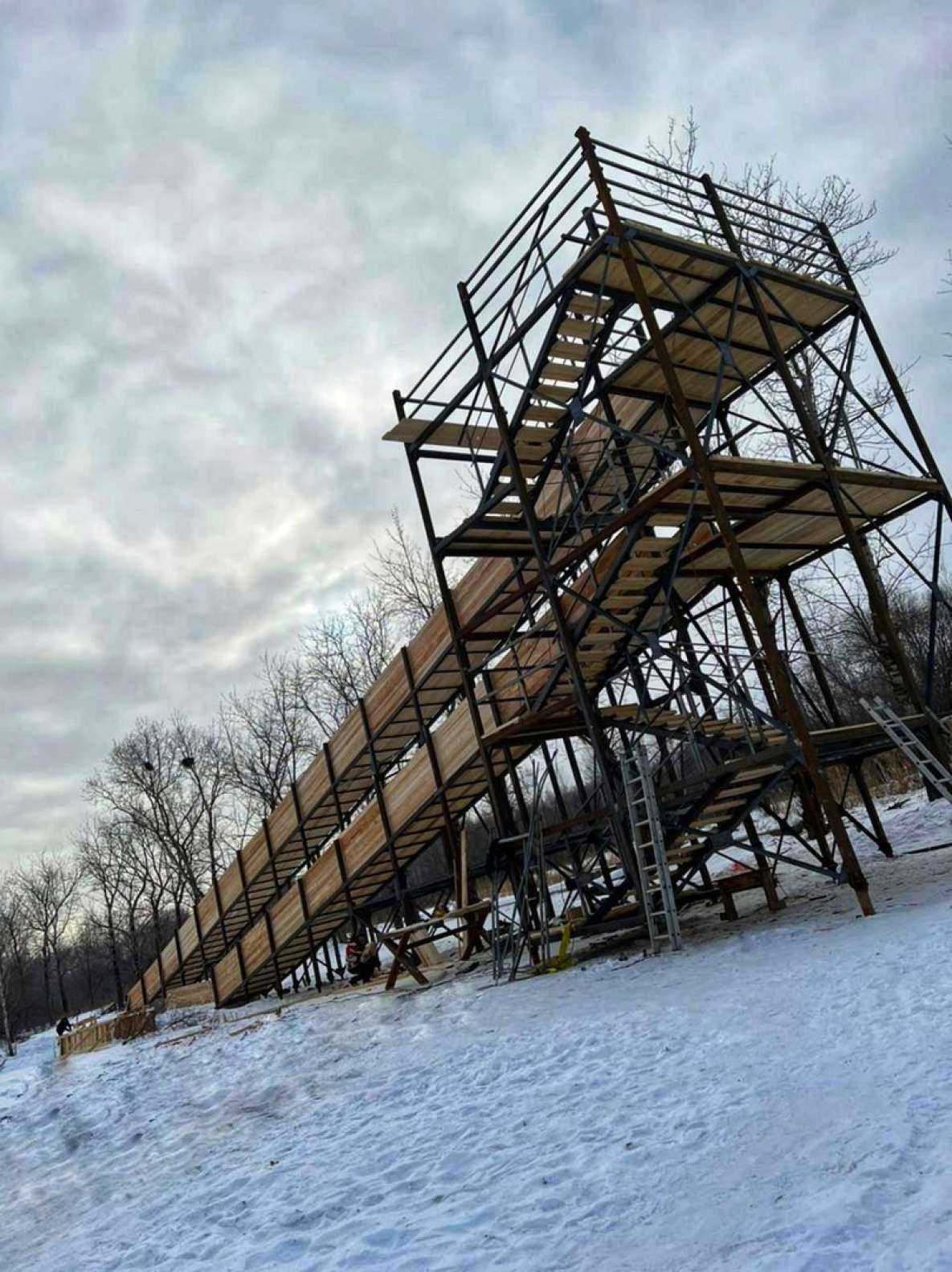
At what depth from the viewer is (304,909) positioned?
1795 centimetres

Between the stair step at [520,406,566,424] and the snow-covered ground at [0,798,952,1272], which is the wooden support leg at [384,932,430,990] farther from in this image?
the stair step at [520,406,566,424]

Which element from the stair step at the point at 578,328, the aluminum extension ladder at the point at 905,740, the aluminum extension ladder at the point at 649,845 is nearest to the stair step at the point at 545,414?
the stair step at the point at 578,328

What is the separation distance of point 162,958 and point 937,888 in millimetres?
22208

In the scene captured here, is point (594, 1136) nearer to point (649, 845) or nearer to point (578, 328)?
point (649, 845)

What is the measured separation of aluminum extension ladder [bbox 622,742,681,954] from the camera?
32.5 ft

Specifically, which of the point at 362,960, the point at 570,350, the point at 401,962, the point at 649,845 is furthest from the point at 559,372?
the point at 362,960

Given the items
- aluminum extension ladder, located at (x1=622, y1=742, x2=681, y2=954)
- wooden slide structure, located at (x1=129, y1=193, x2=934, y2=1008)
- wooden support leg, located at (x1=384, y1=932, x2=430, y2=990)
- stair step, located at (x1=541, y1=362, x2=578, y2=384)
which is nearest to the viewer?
aluminum extension ladder, located at (x1=622, y1=742, x2=681, y2=954)

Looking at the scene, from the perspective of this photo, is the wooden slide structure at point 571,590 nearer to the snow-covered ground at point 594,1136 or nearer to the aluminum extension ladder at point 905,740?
the aluminum extension ladder at point 905,740

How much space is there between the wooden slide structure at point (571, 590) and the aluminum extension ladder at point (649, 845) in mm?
591

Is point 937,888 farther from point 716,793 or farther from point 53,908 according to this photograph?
point 53,908

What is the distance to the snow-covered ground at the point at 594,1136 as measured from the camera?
12.2 feet

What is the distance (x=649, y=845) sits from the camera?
32.7ft

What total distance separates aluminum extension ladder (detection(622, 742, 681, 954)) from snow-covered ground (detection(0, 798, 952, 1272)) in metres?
0.42

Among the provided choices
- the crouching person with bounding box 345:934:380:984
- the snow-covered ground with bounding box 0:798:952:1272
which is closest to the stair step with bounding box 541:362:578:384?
the snow-covered ground with bounding box 0:798:952:1272
